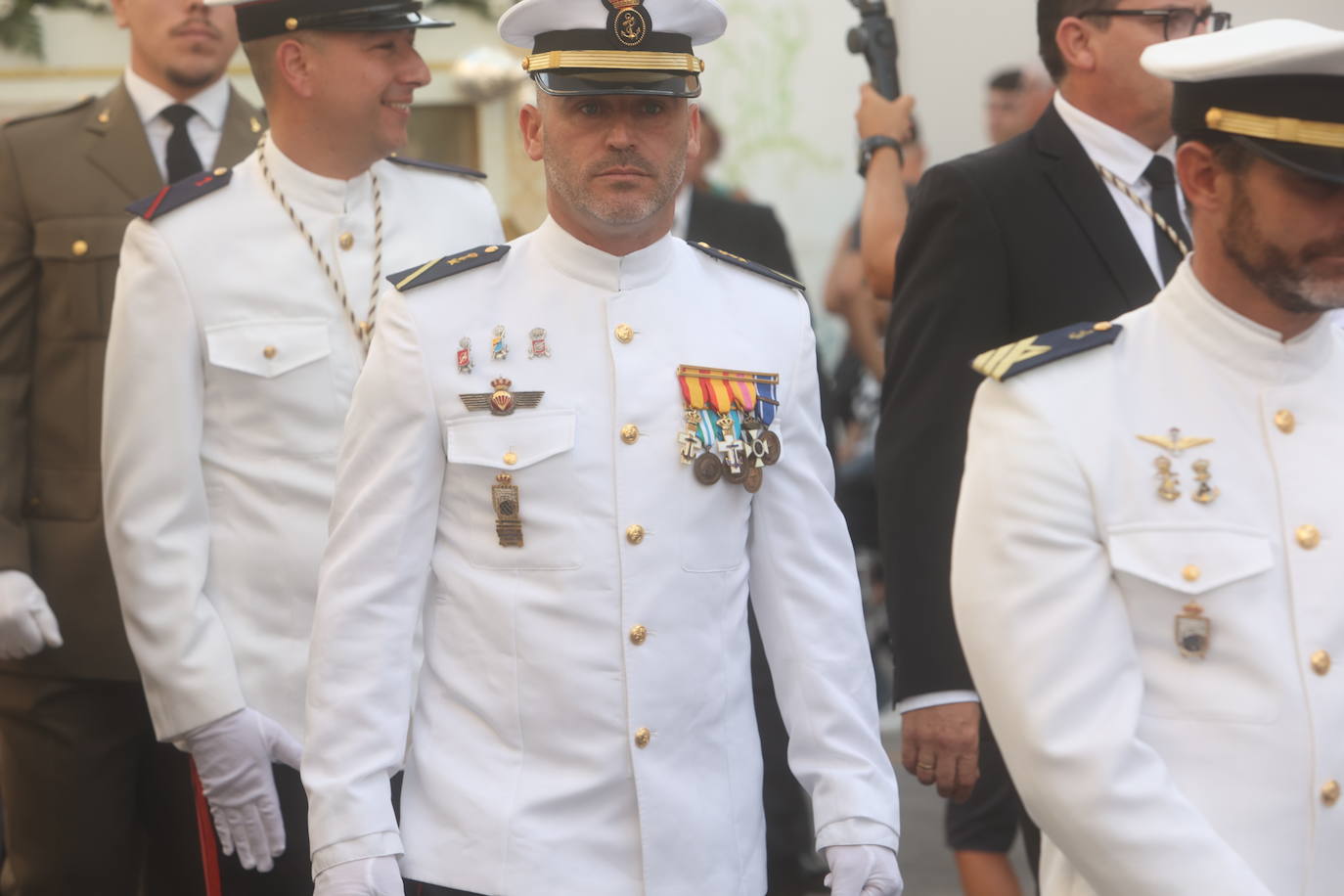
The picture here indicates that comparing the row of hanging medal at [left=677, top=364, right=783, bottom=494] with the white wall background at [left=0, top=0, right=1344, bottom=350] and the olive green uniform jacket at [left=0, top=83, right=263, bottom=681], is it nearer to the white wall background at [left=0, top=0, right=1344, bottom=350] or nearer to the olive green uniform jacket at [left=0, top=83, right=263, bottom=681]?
the olive green uniform jacket at [left=0, top=83, right=263, bottom=681]

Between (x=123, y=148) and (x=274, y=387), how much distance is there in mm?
1031

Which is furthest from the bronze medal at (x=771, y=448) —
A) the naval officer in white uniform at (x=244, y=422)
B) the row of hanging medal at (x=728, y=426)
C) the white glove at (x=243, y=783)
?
the white glove at (x=243, y=783)

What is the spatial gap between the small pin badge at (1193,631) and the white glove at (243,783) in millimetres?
1860

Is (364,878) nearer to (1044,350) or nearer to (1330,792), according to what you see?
(1044,350)

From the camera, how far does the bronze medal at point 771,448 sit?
10.9 ft

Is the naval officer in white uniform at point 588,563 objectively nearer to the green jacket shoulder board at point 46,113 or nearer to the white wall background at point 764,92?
the green jacket shoulder board at point 46,113

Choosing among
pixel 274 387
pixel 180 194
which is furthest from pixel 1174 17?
pixel 180 194

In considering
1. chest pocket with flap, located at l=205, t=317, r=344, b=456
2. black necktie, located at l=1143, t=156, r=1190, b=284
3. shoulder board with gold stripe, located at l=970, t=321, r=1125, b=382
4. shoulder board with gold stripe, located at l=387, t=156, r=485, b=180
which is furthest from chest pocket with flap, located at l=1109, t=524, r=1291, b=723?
shoulder board with gold stripe, located at l=387, t=156, r=485, b=180

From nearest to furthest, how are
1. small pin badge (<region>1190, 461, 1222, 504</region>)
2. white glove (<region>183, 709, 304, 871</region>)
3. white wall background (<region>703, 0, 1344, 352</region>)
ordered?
small pin badge (<region>1190, 461, 1222, 504</region>) → white glove (<region>183, 709, 304, 871</region>) → white wall background (<region>703, 0, 1344, 352</region>)

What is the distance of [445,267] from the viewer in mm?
3393

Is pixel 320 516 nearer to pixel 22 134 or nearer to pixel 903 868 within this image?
pixel 22 134

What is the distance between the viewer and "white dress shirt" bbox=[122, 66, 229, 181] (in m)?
4.88

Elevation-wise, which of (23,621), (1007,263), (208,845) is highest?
(1007,263)

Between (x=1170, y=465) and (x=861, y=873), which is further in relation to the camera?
(x=861, y=873)
